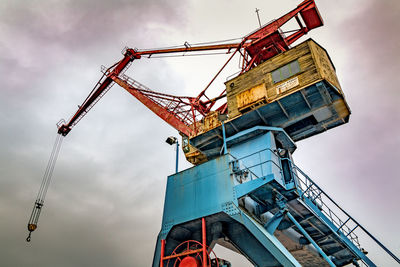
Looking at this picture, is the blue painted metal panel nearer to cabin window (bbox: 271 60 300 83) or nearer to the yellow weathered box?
the yellow weathered box

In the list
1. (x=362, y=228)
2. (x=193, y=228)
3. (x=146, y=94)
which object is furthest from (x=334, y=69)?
(x=146, y=94)

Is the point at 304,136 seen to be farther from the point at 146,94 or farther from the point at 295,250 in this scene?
the point at 146,94

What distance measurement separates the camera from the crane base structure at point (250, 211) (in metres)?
12.0

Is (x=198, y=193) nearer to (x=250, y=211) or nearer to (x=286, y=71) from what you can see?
(x=250, y=211)

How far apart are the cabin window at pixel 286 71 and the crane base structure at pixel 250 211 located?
262 cm

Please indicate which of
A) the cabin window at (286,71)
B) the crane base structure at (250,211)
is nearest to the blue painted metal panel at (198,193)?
the crane base structure at (250,211)

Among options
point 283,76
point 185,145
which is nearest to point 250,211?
point 283,76

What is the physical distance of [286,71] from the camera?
15594mm

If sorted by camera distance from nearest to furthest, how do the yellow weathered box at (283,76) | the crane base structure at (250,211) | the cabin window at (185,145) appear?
1. the crane base structure at (250,211)
2. the yellow weathered box at (283,76)
3. the cabin window at (185,145)

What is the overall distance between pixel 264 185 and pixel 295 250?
6.46 m

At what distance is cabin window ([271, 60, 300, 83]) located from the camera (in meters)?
15.3

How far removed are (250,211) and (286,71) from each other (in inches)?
288

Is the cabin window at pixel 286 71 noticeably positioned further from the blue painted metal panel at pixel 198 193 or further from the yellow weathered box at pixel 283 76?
the blue painted metal panel at pixel 198 193

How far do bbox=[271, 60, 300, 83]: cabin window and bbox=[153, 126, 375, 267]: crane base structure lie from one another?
8.58 feet
